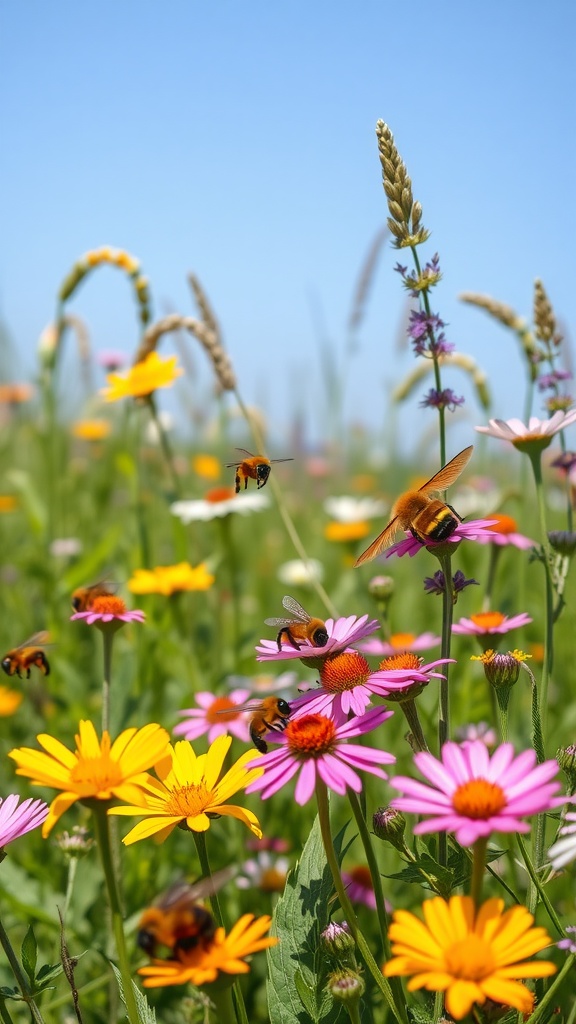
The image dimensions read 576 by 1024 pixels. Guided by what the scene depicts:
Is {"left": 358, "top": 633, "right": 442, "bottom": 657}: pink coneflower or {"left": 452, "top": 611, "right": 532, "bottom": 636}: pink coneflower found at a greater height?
{"left": 452, "top": 611, "right": 532, "bottom": 636}: pink coneflower

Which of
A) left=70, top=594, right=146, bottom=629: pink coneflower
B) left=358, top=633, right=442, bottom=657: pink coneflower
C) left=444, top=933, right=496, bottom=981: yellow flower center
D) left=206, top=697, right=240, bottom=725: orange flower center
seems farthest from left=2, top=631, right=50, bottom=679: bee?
left=444, top=933, right=496, bottom=981: yellow flower center

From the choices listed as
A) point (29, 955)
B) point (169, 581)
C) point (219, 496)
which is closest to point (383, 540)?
point (29, 955)

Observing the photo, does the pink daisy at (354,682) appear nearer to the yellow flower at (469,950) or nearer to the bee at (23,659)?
the yellow flower at (469,950)

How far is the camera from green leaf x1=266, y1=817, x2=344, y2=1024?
42.1 inches

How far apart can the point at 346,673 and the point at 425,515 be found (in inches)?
8.6

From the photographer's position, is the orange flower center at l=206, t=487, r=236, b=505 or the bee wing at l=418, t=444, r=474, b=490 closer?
the bee wing at l=418, t=444, r=474, b=490

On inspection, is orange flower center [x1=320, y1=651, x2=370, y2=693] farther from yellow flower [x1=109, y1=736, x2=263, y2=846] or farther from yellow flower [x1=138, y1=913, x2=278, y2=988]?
yellow flower [x1=138, y1=913, x2=278, y2=988]

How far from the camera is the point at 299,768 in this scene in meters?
1.04

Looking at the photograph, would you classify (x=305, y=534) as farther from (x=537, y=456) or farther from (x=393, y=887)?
(x=537, y=456)

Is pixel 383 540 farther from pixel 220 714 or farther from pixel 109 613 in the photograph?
pixel 220 714

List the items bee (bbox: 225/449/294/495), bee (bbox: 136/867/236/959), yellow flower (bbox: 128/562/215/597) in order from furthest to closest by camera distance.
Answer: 1. yellow flower (bbox: 128/562/215/597)
2. bee (bbox: 225/449/294/495)
3. bee (bbox: 136/867/236/959)

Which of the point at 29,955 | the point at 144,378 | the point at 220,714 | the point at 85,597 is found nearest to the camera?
the point at 29,955

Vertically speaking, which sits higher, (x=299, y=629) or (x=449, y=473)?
(x=449, y=473)

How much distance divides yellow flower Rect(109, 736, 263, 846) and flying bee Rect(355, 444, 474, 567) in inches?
11.1
